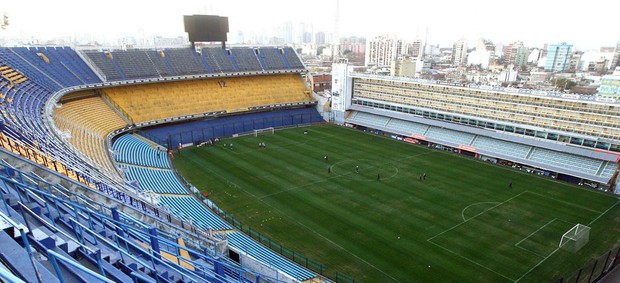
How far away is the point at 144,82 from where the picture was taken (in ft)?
153

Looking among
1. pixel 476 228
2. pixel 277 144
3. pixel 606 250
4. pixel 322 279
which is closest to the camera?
pixel 322 279

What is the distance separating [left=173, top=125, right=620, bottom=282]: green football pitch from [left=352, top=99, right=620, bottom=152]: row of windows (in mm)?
4756

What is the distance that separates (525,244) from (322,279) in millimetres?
12617

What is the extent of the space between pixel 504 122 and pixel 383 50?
135 meters

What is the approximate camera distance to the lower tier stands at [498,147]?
104ft

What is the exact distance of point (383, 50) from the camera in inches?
6550

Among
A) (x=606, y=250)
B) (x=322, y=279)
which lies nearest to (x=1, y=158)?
(x=322, y=279)

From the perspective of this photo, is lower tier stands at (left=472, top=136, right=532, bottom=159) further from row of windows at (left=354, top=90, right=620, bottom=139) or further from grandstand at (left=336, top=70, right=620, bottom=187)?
row of windows at (left=354, top=90, right=620, bottom=139)

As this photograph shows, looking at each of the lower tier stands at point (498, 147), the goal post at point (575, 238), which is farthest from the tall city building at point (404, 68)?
the goal post at point (575, 238)

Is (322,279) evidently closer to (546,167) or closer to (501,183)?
(501,183)

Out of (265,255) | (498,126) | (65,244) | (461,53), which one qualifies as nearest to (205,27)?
(498,126)

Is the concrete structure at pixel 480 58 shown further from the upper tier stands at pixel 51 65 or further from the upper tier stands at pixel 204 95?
the upper tier stands at pixel 51 65

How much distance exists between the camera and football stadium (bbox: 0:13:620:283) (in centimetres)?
1122

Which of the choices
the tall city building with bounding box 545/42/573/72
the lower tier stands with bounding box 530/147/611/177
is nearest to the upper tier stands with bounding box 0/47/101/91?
the lower tier stands with bounding box 530/147/611/177
